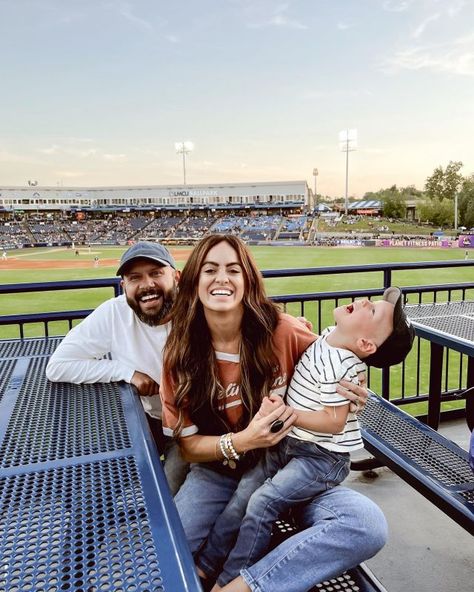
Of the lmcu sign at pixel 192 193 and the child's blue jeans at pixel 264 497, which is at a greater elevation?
the lmcu sign at pixel 192 193

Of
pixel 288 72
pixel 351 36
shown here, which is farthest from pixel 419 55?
pixel 288 72

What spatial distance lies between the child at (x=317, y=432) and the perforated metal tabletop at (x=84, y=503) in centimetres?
50

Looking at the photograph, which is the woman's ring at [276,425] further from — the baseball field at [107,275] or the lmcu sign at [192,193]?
the lmcu sign at [192,193]

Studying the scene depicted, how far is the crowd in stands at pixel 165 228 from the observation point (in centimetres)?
5653

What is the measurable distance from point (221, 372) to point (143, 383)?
400mm

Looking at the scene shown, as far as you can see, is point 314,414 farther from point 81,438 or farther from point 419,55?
point 419,55

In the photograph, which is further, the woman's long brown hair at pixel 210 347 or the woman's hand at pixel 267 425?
the woman's long brown hair at pixel 210 347

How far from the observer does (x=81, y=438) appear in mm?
1413

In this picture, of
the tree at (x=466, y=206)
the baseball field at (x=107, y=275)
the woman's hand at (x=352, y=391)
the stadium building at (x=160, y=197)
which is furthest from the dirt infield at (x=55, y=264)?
the tree at (x=466, y=206)

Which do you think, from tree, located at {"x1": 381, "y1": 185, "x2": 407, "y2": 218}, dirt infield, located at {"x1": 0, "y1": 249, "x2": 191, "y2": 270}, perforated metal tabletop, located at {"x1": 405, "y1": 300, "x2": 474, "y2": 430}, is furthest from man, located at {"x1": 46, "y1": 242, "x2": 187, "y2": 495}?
tree, located at {"x1": 381, "y1": 185, "x2": 407, "y2": 218}

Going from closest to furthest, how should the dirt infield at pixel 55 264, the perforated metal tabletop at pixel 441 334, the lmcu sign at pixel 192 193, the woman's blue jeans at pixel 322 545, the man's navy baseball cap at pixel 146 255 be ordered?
the woman's blue jeans at pixel 322 545, the man's navy baseball cap at pixel 146 255, the perforated metal tabletop at pixel 441 334, the dirt infield at pixel 55 264, the lmcu sign at pixel 192 193

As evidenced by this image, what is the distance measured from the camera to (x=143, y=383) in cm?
197

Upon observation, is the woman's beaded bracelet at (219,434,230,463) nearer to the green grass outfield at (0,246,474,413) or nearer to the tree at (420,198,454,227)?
the green grass outfield at (0,246,474,413)

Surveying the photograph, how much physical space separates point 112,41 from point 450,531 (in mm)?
49002
